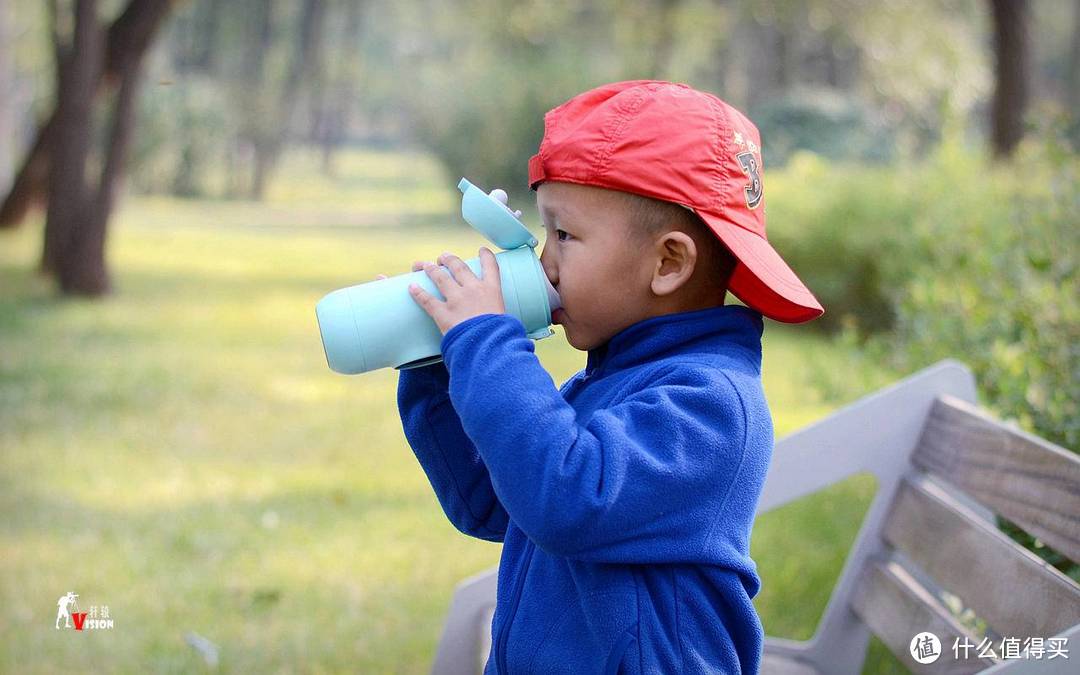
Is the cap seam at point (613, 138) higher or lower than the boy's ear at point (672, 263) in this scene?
higher

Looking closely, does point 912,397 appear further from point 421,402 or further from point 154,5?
point 154,5

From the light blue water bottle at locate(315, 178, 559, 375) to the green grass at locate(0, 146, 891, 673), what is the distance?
1865 millimetres

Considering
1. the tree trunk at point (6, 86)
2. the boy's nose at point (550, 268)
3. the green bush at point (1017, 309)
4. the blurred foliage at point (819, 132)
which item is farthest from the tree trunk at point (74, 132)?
the blurred foliage at point (819, 132)

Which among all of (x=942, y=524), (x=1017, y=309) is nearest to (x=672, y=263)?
(x=942, y=524)

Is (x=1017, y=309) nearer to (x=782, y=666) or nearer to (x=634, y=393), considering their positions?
(x=782, y=666)

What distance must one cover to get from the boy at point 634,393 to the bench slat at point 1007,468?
57cm

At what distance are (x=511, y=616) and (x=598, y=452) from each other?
361mm

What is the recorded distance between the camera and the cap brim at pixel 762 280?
157 centimetres

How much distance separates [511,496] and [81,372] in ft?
19.1

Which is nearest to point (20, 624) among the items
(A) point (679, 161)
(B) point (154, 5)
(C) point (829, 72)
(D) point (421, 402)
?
(D) point (421, 402)

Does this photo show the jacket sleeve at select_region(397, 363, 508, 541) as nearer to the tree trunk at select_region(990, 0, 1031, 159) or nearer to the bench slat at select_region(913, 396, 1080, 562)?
the bench slat at select_region(913, 396, 1080, 562)

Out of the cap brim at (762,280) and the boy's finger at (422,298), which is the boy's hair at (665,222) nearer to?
the cap brim at (762,280)

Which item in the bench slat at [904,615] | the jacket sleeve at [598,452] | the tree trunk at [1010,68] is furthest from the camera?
the tree trunk at [1010,68]

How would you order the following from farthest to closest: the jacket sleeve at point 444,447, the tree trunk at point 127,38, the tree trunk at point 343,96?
the tree trunk at point 343,96 → the tree trunk at point 127,38 → the jacket sleeve at point 444,447
